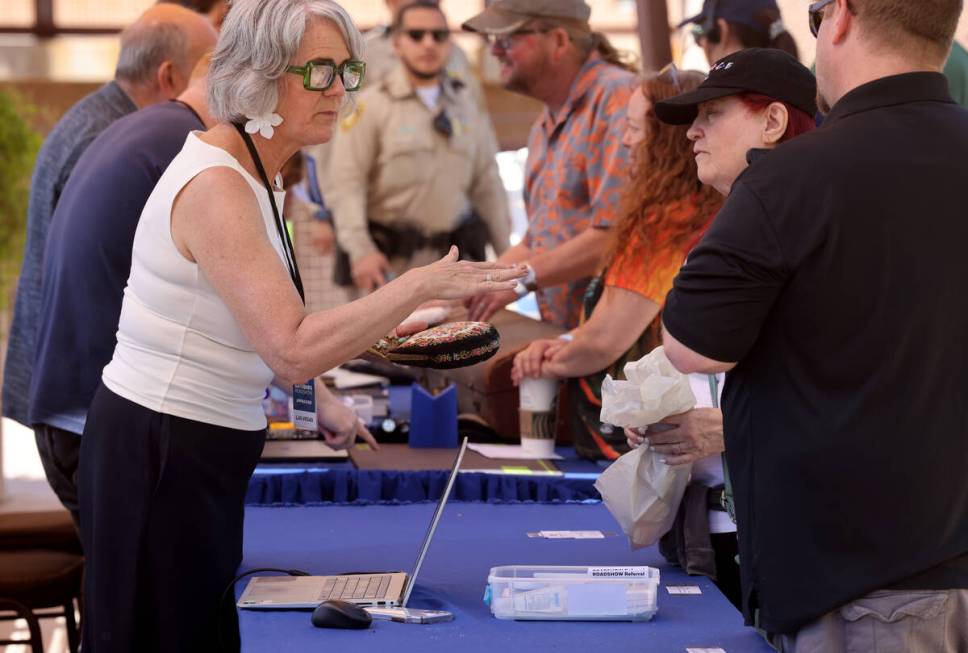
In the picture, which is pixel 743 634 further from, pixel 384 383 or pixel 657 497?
pixel 384 383

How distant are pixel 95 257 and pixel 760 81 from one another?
149 cm

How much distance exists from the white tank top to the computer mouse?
36cm

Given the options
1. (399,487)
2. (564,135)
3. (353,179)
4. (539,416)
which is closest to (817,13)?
(399,487)

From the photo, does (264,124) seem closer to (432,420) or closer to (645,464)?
(645,464)

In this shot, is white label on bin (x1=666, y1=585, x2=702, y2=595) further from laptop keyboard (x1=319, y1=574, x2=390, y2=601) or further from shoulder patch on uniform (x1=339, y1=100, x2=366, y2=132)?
shoulder patch on uniform (x1=339, y1=100, x2=366, y2=132)

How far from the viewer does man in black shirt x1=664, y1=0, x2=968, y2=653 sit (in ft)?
5.15

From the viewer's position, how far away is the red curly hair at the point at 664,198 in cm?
270

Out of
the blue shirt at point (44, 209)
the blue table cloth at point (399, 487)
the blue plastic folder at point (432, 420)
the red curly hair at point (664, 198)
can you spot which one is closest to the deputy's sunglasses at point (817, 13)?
the red curly hair at point (664, 198)

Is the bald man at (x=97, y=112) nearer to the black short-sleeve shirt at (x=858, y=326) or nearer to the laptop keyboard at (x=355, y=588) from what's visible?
the laptop keyboard at (x=355, y=588)

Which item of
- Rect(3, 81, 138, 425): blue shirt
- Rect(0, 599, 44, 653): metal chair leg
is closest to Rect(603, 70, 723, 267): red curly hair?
Rect(3, 81, 138, 425): blue shirt

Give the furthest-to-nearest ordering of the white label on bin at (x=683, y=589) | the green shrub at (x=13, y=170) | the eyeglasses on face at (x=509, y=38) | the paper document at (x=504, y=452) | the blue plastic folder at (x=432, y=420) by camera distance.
A: 1. the green shrub at (x=13, y=170)
2. the eyeglasses on face at (x=509, y=38)
3. the blue plastic folder at (x=432, y=420)
4. the paper document at (x=504, y=452)
5. the white label on bin at (x=683, y=589)

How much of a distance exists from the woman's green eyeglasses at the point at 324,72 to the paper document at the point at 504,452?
4.02 feet

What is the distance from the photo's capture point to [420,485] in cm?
287

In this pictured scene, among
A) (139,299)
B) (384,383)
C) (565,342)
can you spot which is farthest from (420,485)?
(384,383)
